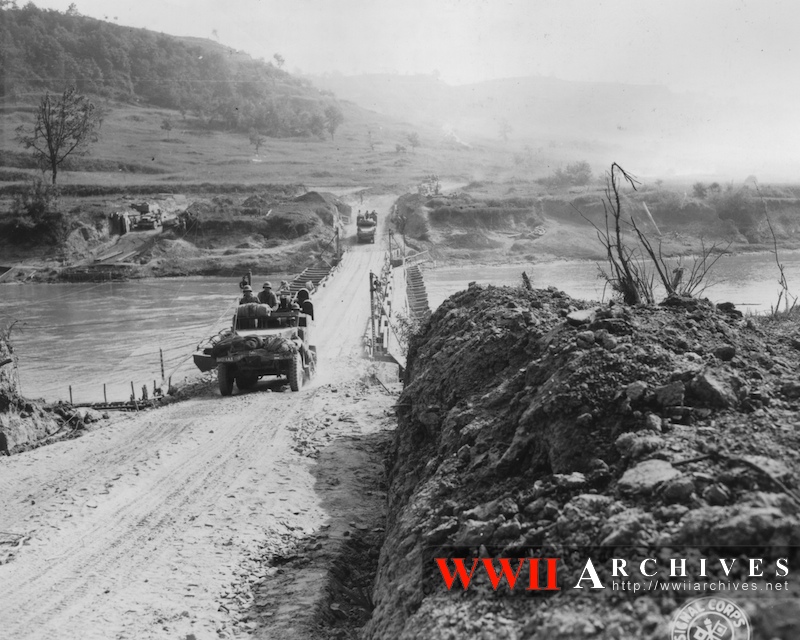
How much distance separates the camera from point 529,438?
5.76m

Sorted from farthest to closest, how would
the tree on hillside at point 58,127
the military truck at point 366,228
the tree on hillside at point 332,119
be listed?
1. the tree on hillside at point 332,119
2. the tree on hillside at point 58,127
3. the military truck at point 366,228

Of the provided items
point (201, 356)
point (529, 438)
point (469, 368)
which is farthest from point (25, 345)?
point (529, 438)

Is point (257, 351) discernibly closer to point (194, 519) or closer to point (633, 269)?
point (194, 519)

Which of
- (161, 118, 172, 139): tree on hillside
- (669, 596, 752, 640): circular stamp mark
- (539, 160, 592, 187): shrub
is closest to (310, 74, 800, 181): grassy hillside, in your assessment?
(539, 160, 592, 187): shrub

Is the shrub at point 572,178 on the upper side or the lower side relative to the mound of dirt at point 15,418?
upper

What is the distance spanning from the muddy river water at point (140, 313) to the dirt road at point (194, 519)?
11074 mm

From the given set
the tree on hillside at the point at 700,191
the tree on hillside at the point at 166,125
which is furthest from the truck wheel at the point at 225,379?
the tree on hillside at the point at 166,125

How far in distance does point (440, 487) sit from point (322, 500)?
4317 mm

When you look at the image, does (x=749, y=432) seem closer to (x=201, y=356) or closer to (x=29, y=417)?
(x=29, y=417)

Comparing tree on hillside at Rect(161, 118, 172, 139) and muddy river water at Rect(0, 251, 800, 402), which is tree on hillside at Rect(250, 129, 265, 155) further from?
muddy river water at Rect(0, 251, 800, 402)

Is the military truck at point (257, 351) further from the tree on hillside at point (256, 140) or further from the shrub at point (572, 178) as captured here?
the tree on hillside at point (256, 140)

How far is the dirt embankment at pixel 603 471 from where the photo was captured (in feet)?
12.7

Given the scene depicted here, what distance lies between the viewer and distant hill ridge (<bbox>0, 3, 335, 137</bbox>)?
11475 cm

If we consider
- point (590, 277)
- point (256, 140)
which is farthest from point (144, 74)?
point (590, 277)
